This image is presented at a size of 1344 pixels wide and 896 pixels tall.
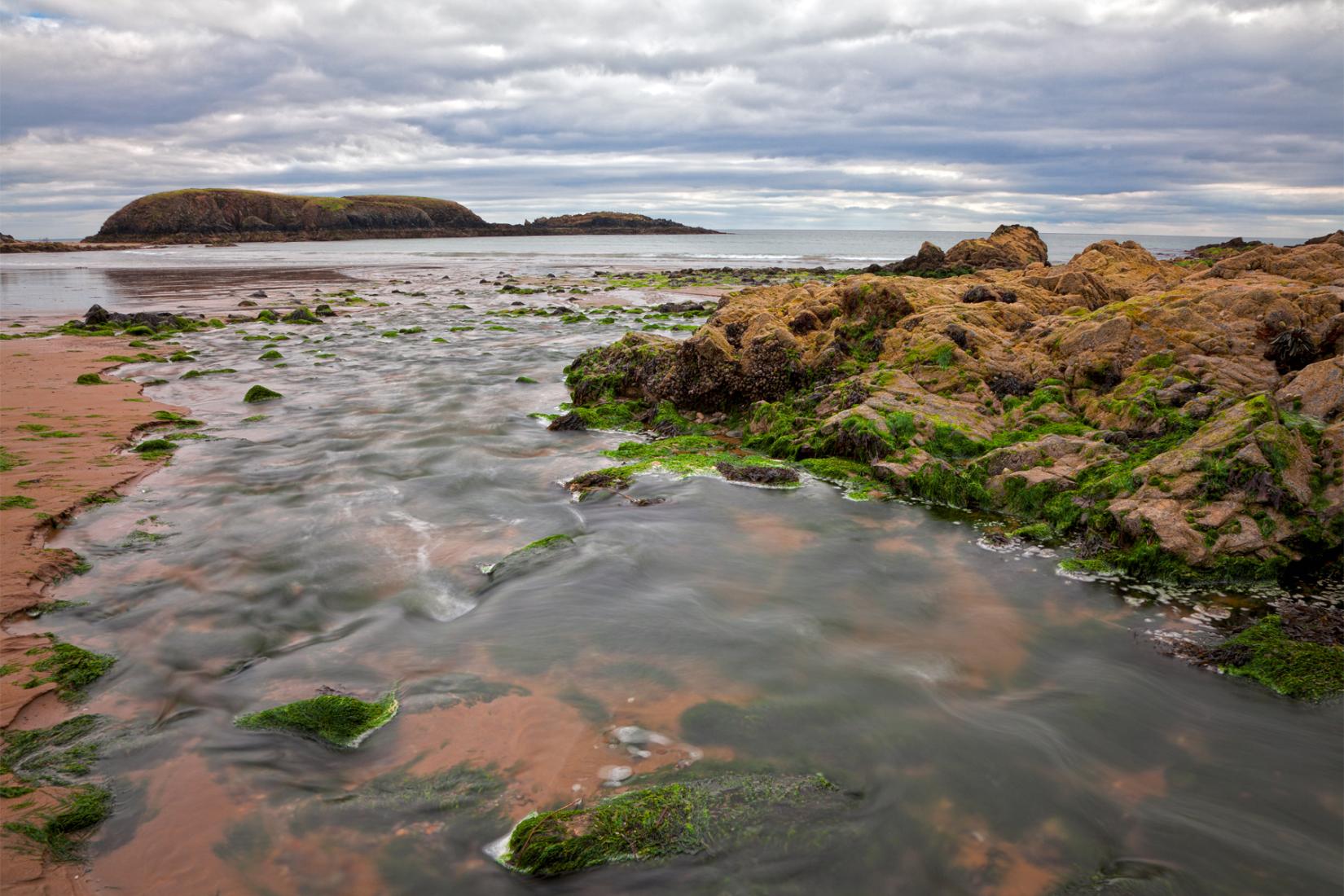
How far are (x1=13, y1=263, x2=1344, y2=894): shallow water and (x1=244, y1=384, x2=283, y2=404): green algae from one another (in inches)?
211

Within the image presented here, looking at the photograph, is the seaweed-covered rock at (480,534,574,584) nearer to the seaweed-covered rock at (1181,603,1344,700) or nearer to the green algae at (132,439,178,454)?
the seaweed-covered rock at (1181,603,1344,700)

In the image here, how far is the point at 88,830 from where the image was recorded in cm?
431

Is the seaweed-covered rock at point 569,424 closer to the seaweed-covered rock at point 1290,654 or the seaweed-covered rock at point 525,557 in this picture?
the seaweed-covered rock at point 525,557

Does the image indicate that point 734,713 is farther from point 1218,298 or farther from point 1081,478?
point 1218,298

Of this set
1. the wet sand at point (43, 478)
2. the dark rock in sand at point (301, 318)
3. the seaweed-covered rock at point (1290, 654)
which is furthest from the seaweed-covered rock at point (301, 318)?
the seaweed-covered rock at point (1290, 654)

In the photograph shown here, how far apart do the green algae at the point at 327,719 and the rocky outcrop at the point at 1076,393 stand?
7266 millimetres

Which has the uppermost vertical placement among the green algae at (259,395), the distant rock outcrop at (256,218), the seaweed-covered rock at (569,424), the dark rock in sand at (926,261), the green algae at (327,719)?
the distant rock outcrop at (256,218)

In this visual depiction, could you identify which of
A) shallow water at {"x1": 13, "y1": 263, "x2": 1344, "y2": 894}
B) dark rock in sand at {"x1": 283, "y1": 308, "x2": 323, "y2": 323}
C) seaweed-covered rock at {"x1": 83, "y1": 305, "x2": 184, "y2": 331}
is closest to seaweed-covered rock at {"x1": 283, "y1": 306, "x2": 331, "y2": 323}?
dark rock in sand at {"x1": 283, "y1": 308, "x2": 323, "y2": 323}

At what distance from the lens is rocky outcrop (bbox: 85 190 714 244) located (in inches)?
5645

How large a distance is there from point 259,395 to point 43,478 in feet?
20.4

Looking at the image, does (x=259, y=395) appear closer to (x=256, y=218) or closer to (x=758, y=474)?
(x=758, y=474)

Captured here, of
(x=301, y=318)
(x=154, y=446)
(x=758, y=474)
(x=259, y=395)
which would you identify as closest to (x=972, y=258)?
(x=758, y=474)

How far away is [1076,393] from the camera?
36.8 ft

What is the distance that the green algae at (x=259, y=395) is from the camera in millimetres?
15675
